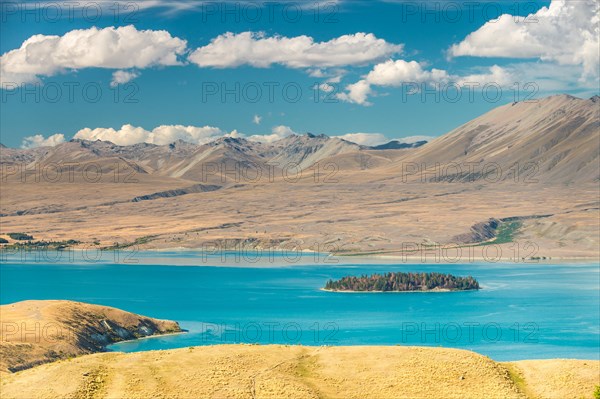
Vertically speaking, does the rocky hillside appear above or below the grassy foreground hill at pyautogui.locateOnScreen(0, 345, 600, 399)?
below

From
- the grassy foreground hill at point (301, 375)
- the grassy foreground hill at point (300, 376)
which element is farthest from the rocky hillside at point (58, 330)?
the grassy foreground hill at point (301, 375)

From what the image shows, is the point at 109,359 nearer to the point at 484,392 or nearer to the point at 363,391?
the point at 363,391

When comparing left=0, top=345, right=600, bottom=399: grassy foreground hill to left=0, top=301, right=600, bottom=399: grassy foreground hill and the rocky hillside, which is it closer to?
left=0, top=301, right=600, bottom=399: grassy foreground hill

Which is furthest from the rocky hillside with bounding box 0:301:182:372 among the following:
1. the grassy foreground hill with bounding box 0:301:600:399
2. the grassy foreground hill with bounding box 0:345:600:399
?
the grassy foreground hill with bounding box 0:301:600:399

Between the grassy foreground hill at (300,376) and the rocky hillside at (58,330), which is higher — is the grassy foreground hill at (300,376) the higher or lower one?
the higher one

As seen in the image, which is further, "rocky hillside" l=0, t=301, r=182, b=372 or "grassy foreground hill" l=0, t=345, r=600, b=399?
"rocky hillside" l=0, t=301, r=182, b=372

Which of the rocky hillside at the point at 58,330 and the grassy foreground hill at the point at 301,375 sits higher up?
the grassy foreground hill at the point at 301,375

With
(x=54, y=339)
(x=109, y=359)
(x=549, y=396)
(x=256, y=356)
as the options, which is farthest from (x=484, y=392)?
(x=54, y=339)

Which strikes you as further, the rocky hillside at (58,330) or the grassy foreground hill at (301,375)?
the rocky hillside at (58,330)

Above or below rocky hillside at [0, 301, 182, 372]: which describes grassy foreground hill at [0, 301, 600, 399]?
above

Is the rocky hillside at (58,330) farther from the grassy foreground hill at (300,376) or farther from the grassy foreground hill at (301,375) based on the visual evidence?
the grassy foreground hill at (301,375)

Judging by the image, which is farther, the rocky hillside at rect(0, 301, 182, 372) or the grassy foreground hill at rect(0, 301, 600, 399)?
the rocky hillside at rect(0, 301, 182, 372)
